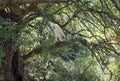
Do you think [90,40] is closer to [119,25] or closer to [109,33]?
[109,33]

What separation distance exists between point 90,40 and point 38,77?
1.15 meters

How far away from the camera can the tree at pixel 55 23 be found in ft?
10.6

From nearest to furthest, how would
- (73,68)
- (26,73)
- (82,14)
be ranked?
(82,14), (26,73), (73,68)

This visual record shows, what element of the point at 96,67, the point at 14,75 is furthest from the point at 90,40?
the point at 14,75

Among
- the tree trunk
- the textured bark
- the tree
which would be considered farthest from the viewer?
the tree trunk

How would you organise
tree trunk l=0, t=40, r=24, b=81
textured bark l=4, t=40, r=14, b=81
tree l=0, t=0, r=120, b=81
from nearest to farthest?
tree l=0, t=0, r=120, b=81, textured bark l=4, t=40, r=14, b=81, tree trunk l=0, t=40, r=24, b=81

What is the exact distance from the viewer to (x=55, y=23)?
3838 millimetres

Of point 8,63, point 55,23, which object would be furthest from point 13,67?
point 55,23

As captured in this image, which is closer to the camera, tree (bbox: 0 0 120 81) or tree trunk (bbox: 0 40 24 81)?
tree (bbox: 0 0 120 81)

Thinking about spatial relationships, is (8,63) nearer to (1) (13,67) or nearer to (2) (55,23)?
(1) (13,67)

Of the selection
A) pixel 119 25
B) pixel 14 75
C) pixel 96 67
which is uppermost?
pixel 119 25

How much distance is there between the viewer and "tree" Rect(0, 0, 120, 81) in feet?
10.6

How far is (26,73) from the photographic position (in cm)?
514

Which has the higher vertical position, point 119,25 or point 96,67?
point 119,25
